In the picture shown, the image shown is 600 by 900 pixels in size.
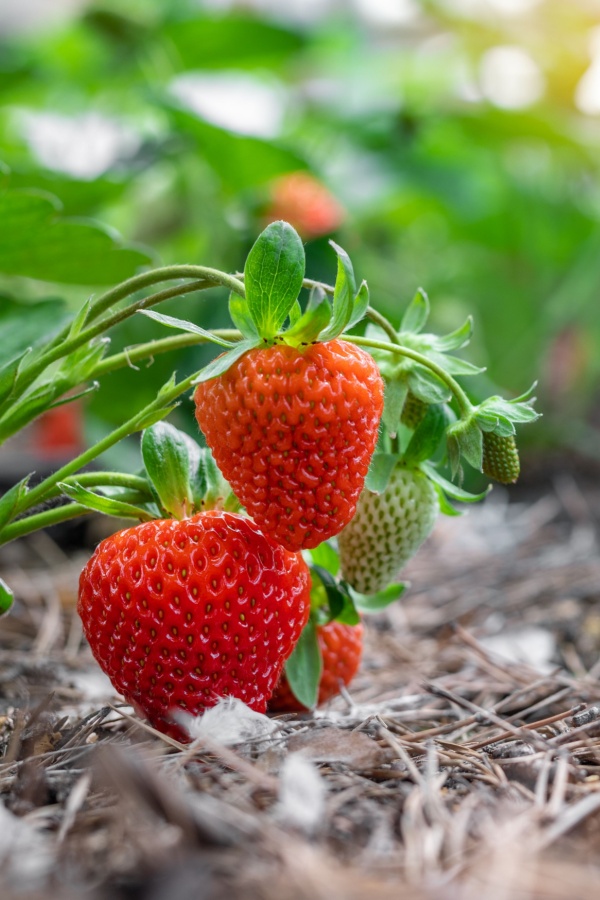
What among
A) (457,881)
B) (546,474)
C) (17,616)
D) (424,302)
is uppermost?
(424,302)

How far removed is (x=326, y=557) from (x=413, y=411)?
199mm

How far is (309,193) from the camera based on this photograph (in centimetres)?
223

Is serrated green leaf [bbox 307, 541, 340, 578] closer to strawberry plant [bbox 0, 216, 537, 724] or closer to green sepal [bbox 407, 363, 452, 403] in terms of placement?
strawberry plant [bbox 0, 216, 537, 724]

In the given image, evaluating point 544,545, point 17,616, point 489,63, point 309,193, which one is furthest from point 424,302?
point 489,63

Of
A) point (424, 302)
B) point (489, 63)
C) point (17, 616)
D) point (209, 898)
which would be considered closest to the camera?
point (209, 898)

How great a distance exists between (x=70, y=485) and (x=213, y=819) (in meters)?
0.35

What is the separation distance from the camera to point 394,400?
0.82 metres

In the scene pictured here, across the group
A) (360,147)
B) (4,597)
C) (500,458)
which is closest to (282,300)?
(500,458)

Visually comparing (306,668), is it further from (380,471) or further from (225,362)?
(225,362)

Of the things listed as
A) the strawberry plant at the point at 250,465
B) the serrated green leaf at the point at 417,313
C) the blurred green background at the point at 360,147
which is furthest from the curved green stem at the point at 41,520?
the blurred green background at the point at 360,147

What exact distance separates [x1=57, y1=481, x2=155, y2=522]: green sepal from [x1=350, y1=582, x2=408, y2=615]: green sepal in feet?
0.85

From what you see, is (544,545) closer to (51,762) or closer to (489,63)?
(51,762)

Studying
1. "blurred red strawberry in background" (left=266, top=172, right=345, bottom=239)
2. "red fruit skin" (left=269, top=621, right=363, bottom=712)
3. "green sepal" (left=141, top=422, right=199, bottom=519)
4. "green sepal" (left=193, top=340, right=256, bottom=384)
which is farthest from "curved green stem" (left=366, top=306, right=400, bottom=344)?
"blurred red strawberry in background" (left=266, top=172, right=345, bottom=239)

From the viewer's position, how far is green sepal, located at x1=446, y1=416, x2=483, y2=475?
30.5 inches
